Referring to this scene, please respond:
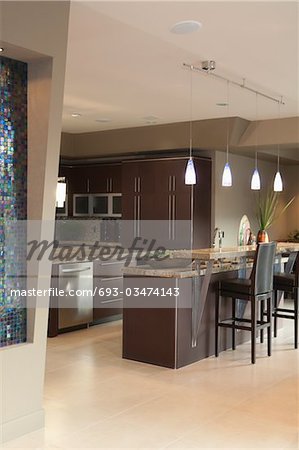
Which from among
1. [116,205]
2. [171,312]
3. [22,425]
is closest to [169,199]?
[116,205]

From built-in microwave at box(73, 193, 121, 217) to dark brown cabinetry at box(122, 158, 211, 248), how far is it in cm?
35

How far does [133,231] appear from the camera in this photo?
840 centimetres

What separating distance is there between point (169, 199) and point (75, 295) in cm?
236

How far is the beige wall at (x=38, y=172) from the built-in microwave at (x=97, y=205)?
525 cm

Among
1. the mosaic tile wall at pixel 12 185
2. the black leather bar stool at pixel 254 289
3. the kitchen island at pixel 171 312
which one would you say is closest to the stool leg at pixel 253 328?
the black leather bar stool at pixel 254 289

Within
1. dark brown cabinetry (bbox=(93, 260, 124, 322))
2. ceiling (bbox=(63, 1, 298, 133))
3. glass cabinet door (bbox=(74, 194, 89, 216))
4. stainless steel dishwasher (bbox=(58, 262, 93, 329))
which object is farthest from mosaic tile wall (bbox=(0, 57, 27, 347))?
glass cabinet door (bbox=(74, 194, 89, 216))

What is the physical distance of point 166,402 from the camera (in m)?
3.96

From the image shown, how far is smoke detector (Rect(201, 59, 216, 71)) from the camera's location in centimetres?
454

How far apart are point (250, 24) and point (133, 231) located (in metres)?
5.07

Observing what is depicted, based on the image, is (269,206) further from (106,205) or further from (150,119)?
(150,119)

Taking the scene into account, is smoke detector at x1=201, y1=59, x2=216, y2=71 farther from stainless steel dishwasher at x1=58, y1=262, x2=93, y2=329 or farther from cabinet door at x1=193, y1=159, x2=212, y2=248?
cabinet door at x1=193, y1=159, x2=212, y2=248

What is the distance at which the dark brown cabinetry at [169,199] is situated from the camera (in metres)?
7.66

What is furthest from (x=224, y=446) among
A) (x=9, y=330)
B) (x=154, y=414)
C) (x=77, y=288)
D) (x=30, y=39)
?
(x=77, y=288)

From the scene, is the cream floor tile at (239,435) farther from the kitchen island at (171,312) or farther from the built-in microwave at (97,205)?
the built-in microwave at (97,205)
